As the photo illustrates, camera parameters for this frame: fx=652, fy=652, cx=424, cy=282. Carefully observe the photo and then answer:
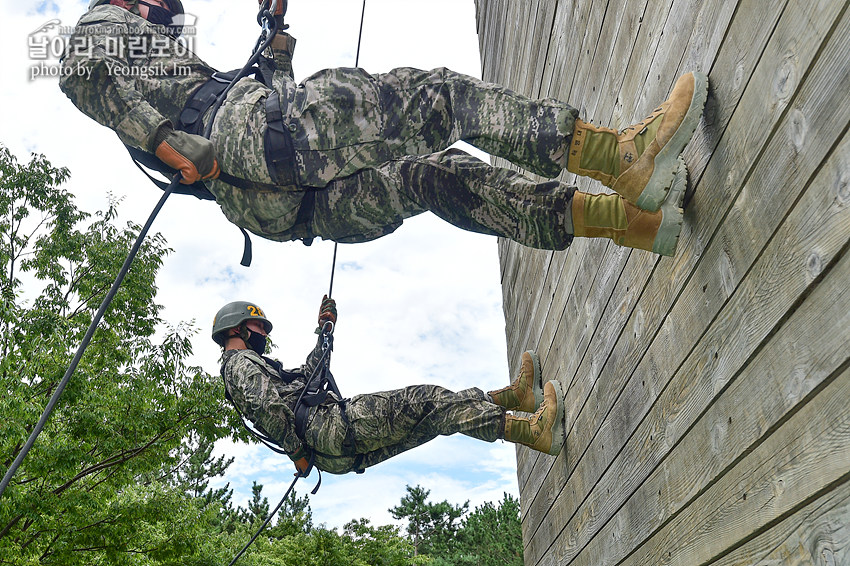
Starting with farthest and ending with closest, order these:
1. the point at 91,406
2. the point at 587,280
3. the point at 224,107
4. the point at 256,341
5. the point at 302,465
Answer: the point at 91,406 < the point at 256,341 < the point at 302,465 < the point at 587,280 < the point at 224,107

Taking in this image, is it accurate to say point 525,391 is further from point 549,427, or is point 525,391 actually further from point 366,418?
point 366,418

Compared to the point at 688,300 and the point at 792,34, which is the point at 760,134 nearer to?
the point at 792,34

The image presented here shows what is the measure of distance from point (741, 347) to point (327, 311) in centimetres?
298

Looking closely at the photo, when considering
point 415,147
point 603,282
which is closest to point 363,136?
point 415,147

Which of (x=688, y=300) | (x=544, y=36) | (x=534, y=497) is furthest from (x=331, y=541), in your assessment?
(x=688, y=300)

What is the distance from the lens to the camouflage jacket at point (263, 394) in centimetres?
373

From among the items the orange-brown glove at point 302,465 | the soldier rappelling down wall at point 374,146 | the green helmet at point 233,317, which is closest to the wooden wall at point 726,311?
the soldier rappelling down wall at point 374,146

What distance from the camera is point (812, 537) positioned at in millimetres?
1332

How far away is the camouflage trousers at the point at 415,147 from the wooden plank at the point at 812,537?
47.6 inches

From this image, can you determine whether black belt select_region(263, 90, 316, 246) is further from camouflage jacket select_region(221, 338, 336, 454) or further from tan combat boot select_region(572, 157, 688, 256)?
camouflage jacket select_region(221, 338, 336, 454)

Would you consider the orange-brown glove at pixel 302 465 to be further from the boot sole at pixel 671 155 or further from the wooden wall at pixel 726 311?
the boot sole at pixel 671 155

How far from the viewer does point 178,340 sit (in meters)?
8.10

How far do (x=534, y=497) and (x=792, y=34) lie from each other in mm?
3851

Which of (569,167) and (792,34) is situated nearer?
(792,34)
